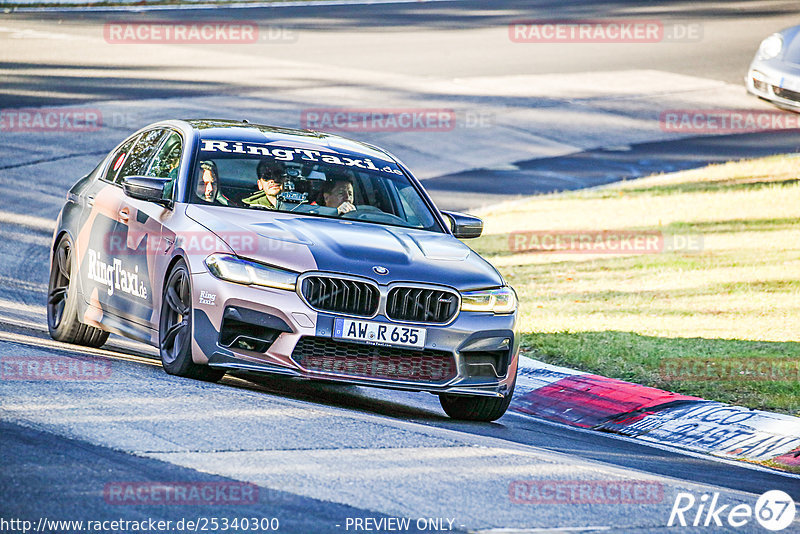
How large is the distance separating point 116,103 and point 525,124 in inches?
279

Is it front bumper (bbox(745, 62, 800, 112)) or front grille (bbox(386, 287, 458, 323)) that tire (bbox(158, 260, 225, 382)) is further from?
front bumper (bbox(745, 62, 800, 112))

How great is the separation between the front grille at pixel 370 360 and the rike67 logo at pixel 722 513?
1.89 m

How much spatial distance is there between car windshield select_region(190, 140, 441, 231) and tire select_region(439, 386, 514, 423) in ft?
4.02

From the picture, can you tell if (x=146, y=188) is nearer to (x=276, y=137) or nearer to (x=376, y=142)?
(x=276, y=137)

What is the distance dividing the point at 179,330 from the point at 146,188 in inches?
39.6

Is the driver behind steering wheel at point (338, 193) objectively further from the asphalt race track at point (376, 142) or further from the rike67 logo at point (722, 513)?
the rike67 logo at point (722, 513)

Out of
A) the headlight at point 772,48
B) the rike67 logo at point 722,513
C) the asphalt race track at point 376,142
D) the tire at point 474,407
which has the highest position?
the headlight at point 772,48

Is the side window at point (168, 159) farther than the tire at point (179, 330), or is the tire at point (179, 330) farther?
the side window at point (168, 159)

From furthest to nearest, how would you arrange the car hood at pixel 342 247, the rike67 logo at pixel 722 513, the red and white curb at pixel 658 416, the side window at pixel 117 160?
the side window at pixel 117 160, the red and white curb at pixel 658 416, the car hood at pixel 342 247, the rike67 logo at pixel 722 513

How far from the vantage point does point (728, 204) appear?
1764 cm

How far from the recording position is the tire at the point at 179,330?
25.6ft

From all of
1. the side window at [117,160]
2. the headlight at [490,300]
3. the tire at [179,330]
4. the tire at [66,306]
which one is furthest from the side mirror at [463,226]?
the tire at [66,306]

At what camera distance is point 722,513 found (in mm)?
6199

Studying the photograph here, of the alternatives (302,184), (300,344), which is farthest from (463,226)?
(300,344)
